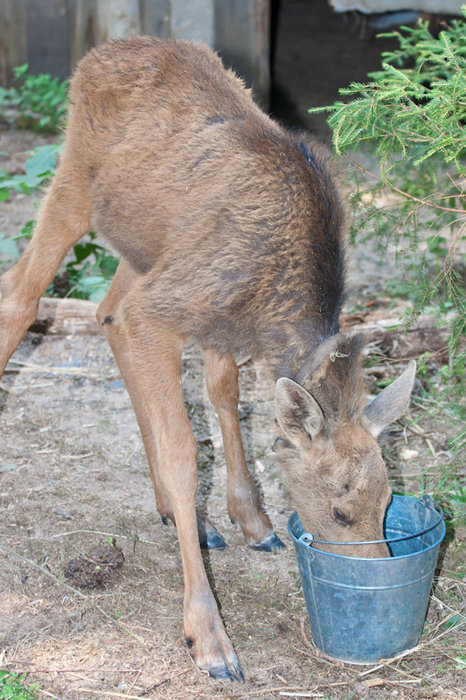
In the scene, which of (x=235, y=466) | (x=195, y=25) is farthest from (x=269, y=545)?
(x=195, y=25)

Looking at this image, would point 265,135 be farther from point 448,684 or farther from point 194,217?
point 448,684

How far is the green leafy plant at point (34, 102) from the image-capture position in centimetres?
1169

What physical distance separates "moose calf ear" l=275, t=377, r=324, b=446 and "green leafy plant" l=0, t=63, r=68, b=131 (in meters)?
8.61

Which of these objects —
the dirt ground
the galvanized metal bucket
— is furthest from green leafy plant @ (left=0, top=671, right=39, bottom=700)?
the galvanized metal bucket

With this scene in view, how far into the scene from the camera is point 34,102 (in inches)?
478

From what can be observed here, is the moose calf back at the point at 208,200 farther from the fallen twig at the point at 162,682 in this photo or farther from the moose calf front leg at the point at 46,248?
the fallen twig at the point at 162,682

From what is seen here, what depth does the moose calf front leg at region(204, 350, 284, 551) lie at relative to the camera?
5.10m

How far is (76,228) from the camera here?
17.4ft

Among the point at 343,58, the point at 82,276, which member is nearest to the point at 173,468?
the point at 82,276

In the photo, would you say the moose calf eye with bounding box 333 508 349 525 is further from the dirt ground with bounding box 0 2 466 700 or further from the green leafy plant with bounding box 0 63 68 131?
the green leafy plant with bounding box 0 63 68 131

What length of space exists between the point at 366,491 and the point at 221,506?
1.83m

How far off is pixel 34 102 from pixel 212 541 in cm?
902

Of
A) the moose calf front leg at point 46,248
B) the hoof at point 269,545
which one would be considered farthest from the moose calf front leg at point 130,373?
the moose calf front leg at point 46,248

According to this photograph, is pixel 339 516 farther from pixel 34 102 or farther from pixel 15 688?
pixel 34 102
